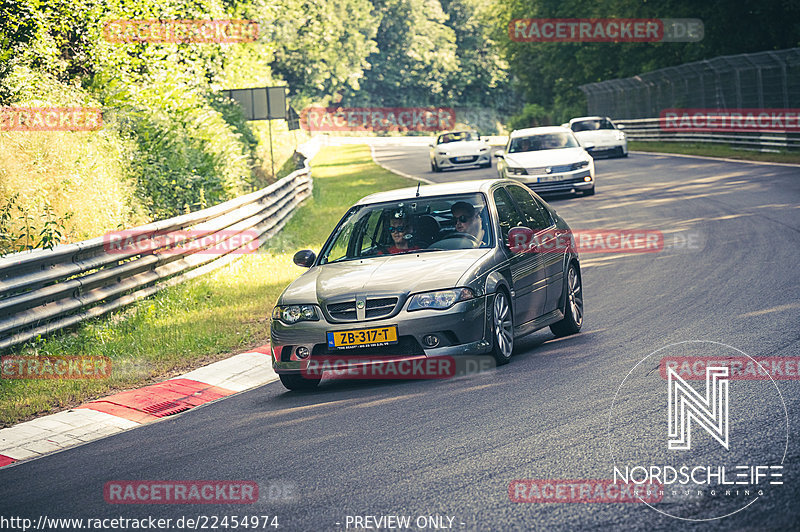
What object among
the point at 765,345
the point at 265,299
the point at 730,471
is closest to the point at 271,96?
the point at 265,299

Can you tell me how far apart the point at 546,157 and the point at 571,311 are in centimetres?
1392

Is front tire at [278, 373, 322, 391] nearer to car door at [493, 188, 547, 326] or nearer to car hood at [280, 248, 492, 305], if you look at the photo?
car hood at [280, 248, 492, 305]

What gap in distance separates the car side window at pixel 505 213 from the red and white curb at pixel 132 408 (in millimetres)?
2447

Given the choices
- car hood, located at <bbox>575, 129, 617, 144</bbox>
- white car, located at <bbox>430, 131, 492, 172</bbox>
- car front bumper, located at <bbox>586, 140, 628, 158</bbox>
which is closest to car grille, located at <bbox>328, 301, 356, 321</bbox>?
white car, located at <bbox>430, 131, 492, 172</bbox>

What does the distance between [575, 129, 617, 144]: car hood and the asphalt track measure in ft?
83.7

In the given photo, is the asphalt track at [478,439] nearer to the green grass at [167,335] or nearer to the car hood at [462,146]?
the green grass at [167,335]

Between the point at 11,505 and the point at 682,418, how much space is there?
3.78 m

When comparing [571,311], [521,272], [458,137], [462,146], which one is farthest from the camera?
[458,137]

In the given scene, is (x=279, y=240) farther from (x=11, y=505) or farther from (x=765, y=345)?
(x=11, y=505)

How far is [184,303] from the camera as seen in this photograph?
12.3 metres

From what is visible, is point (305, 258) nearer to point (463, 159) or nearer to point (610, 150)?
point (463, 159)

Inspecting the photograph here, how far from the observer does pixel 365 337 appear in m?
7.66

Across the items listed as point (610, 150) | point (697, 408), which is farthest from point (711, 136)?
point (697, 408)

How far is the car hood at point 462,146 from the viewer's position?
117 ft
